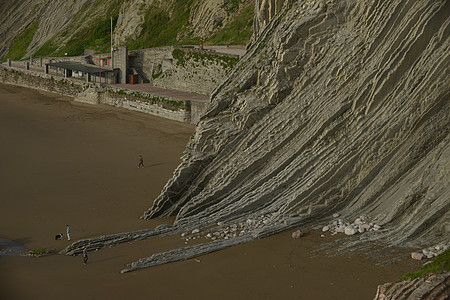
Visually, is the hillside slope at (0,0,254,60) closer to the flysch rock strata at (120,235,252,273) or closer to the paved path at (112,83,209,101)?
the paved path at (112,83,209,101)

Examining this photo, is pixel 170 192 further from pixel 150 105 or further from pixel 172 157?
pixel 150 105

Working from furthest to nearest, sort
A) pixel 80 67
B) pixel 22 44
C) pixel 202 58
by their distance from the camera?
pixel 22 44, pixel 80 67, pixel 202 58

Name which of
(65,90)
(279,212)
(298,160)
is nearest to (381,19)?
(298,160)

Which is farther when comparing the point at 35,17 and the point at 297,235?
the point at 35,17

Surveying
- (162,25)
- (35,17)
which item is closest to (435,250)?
(162,25)

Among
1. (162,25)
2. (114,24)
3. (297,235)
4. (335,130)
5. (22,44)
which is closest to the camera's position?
(297,235)

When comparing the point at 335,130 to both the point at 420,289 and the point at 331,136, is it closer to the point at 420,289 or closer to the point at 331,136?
the point at 331,136
